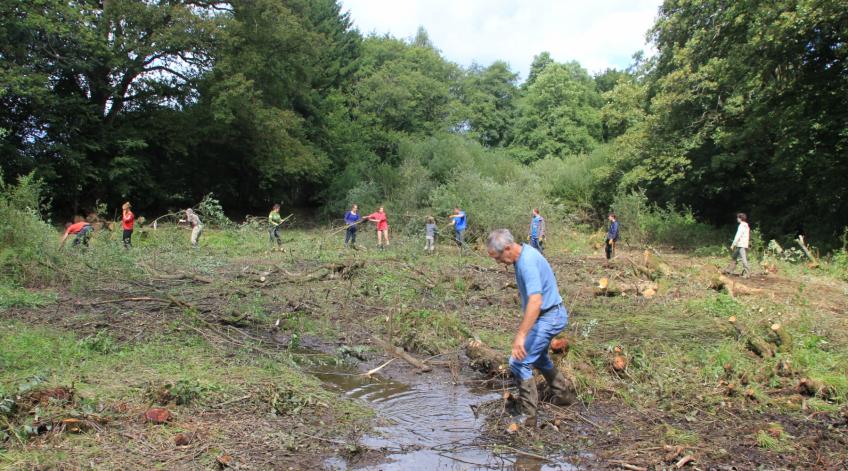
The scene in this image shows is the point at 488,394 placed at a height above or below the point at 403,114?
below

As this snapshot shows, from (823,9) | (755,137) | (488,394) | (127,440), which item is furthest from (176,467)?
(755,137)

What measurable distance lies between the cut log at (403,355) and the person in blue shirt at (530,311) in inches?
83.8

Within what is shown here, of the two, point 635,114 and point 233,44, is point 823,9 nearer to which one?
point 635,114

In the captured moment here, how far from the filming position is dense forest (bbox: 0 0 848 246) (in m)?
20.0

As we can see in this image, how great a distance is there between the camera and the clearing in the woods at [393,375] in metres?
4.70

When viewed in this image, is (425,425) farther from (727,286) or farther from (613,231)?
(613,231)

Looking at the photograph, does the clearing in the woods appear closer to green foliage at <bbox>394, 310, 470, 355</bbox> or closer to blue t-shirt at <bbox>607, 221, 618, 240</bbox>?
green foliage at <bbox>394, 310, 470, 355</bbox>

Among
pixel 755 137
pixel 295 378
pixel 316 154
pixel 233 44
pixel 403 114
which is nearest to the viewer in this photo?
pixel 295 378

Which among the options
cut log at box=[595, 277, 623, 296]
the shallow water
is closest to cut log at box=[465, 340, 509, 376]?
the shallow water

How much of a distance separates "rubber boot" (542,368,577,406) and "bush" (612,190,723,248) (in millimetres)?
20455

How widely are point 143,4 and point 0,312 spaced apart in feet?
68.1

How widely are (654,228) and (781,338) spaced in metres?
20.3

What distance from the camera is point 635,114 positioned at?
87.1ft

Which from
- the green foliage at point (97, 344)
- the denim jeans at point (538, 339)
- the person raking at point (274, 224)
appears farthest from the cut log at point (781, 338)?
the person raking at point (274, 224)
